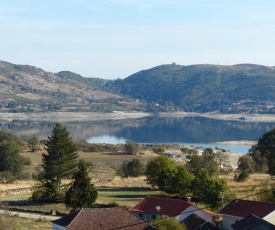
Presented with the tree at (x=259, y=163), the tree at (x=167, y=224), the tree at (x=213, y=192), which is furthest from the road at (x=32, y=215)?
the tree at (x=259, y=163)

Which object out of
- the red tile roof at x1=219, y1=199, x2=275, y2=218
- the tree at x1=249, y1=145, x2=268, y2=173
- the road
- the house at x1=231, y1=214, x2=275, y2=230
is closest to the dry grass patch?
the road

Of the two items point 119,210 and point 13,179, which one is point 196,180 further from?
point 13,179

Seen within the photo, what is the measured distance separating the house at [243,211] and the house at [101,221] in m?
4.97

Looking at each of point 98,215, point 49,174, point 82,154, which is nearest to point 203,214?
point 98,215

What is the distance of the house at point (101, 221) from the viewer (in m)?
23.5

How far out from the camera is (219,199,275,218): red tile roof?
25.3m

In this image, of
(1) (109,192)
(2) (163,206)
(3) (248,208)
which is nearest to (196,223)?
(2) (163,206)

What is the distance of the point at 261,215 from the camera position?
24844 millimetres

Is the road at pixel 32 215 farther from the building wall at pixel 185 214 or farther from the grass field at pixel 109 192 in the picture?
the building wall at pixel 185 214

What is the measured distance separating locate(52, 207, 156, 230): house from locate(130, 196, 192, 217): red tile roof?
9.77ft

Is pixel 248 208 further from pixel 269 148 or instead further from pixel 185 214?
pixel 269 148

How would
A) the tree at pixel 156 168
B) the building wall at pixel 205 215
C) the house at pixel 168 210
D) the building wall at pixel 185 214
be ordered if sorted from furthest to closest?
1. the tree at pixel 156 168
2. the building wall at pixel 205 215
3. the house at pixel 168 210
4. the building wall at pixel 185 214

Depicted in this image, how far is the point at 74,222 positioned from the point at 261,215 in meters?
8.71

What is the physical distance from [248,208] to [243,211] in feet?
0.99
